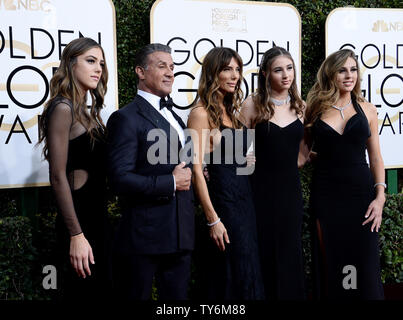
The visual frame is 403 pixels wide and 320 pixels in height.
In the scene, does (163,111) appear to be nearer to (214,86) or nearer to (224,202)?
(214,86)

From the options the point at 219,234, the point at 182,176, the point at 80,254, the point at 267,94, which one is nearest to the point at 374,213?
the point at 267,94

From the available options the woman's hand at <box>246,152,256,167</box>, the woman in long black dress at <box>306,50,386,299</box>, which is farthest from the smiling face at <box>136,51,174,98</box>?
the woman in long black dress at <box>306,50,386,299</box>

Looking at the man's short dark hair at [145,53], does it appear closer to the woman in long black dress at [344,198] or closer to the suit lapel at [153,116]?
the suit lapel at [153,116]

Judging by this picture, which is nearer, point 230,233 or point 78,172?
point 78,172

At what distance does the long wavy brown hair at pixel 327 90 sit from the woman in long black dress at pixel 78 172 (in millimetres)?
1675

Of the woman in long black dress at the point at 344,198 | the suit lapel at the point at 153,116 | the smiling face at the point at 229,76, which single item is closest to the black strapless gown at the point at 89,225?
the suit lapel at the point at 153,116

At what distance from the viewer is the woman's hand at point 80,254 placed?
111 inches

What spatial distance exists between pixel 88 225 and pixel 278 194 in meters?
1.35

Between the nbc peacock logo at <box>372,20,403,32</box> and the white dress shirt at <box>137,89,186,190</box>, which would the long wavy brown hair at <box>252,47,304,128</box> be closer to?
the white dress shirt at <box>137,89,186,190</box>

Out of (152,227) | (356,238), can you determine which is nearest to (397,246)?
(356,238)

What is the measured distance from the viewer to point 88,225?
2957 millimetres

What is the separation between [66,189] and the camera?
281 cm

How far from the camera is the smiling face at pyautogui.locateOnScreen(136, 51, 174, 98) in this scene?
9.84 feet

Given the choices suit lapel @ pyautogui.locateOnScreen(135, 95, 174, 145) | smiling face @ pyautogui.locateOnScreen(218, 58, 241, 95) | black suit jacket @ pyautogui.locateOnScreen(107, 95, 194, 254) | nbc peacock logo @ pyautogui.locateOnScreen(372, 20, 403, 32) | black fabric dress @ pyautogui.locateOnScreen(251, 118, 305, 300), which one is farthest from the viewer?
nbc peacock logo @ pyautogui.locateOnScreen(372, 20, 403, 32)
